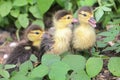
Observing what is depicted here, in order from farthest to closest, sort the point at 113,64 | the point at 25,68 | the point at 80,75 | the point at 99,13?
the point at 99,13 → the point at 25,68 → the point at 80,75 → the point at 113,64

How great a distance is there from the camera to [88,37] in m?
3.63

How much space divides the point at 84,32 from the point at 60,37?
8.4 inches

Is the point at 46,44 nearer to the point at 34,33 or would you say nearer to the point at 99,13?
the point at 34,33

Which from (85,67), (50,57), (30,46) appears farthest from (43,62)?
(30,46)

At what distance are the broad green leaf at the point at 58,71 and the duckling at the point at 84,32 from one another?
746mm

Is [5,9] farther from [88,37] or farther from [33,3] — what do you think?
Result: [88,37]

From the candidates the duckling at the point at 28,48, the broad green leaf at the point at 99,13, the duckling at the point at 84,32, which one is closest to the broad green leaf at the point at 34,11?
the duckling at the point at 28,48

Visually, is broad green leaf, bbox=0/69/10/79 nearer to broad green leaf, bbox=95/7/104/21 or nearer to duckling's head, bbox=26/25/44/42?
duckling's head, bbox=26/25/44/42

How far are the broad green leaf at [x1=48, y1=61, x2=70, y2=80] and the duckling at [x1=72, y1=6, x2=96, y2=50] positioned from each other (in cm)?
75

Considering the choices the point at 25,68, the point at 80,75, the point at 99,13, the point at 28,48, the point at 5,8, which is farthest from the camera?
the point at 5,8

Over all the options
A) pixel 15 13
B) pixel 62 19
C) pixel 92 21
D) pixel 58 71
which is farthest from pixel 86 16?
pixel 15 13

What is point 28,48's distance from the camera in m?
3.63

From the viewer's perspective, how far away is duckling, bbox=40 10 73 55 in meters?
3.60

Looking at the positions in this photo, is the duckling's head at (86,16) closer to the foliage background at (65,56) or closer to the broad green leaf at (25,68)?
the foliage background at (65,56)
